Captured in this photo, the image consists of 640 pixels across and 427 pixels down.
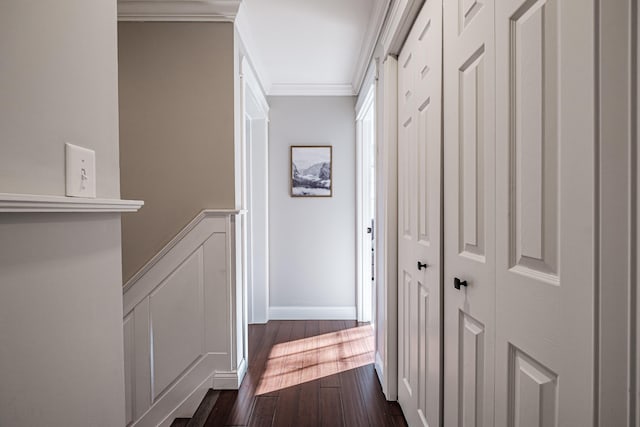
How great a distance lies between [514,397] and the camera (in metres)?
0.87

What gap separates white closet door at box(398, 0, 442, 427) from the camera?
1.42 metres

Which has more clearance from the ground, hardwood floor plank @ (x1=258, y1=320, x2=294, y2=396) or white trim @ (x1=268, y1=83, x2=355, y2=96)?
white trim @ (x1=268, y1=83, x2=355, y2=96)

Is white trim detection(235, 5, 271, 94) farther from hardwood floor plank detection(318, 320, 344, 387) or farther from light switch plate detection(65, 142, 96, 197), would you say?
hardwood floor plank detection(318, 320, 344, 387)

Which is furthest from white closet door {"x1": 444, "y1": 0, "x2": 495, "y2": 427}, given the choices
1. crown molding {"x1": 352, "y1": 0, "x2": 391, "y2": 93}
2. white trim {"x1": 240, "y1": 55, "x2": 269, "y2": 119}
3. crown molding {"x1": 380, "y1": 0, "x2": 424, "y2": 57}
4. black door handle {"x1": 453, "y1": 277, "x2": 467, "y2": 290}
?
white trim {"x1": 240, "y1": 55, "x2": 269, "y2": 119}

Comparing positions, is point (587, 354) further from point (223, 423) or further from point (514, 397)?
point (223, 423)

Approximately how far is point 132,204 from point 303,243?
295cm

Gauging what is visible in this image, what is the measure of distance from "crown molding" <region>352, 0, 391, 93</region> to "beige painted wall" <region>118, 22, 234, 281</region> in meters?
0.94

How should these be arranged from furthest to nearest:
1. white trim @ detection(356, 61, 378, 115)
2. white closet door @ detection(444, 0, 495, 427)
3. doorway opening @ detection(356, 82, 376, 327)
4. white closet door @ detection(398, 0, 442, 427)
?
doorway opening @ detection(356, 82, 376, 327) → white trim @ detection(356, 61, 378, 115) → white closet door @ detection(398, 0, 442, 427) → white closet door @ detection(444, 0, 495, 427)

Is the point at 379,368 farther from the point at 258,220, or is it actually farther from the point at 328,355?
the point at 258,220

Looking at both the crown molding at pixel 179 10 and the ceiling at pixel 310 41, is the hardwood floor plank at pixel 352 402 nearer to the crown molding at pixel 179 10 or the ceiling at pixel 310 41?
the ceiling at pixel 310 41

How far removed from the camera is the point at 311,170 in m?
3.87

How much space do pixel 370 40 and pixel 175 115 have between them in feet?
4.86

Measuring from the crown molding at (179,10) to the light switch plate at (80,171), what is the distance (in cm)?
182

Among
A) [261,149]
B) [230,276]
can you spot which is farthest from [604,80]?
[261,149]
